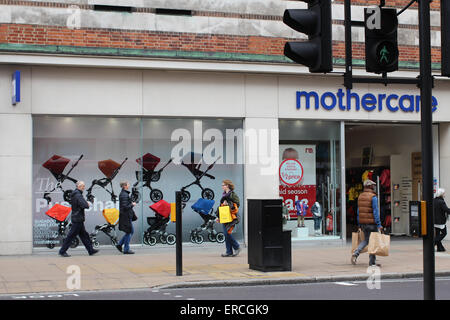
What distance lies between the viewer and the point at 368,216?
13750mm

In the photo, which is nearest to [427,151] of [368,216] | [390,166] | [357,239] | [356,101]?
[368,216]

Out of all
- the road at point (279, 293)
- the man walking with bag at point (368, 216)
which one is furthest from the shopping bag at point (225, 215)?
the road at point (279, 293)

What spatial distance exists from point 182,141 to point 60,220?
3703 millimetres

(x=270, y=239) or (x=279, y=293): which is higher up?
(x=270, y=239)

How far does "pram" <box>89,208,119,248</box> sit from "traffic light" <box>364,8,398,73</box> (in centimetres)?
1137

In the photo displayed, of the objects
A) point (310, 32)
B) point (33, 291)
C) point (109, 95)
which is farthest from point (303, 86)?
point (310, 32)

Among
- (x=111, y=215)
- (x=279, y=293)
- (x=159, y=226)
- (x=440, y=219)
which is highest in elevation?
(x=111, y=215)

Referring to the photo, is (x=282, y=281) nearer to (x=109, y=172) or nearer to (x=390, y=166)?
(x=109, y=172)

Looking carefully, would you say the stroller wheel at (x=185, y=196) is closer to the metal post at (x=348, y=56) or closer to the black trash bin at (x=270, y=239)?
the black trash bin at (x=270, y=239)

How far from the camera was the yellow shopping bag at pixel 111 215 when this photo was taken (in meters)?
17.3

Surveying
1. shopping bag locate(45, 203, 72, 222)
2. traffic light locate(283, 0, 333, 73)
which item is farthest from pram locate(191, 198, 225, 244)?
traffic light locate(283, 0, 333, 73)

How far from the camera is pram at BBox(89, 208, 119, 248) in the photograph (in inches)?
682

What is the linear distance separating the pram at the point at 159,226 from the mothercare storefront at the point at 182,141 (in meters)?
0.04

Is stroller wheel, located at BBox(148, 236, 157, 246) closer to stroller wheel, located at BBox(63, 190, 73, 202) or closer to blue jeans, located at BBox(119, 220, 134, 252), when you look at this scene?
blue jeans, located at BBox(119, 220, 134, 252)
